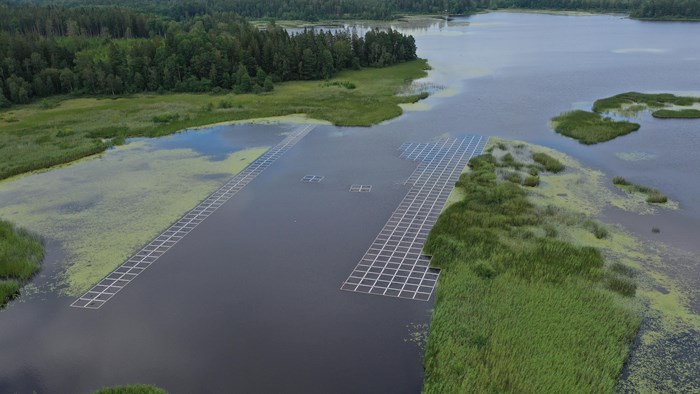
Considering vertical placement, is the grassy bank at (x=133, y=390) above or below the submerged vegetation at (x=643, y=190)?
below

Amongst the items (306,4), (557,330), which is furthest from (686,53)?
(306,4)

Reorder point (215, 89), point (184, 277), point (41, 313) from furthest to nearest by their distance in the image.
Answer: point (215, 89) < point (184, 277) < point (41, 313)

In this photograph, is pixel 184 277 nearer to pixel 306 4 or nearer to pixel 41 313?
pixel 41 313

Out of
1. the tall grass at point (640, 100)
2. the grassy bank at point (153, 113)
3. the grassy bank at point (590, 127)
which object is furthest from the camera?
the tall grass at point (640, 100)

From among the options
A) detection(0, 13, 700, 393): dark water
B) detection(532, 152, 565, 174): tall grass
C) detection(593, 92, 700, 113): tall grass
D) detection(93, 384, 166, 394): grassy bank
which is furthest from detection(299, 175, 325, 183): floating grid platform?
detection(593, 92, 700, 113): tall grass

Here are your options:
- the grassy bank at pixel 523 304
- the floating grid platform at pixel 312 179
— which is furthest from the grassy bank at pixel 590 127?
the floating grid platform at pixel 312 179

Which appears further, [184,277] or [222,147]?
[222,147]

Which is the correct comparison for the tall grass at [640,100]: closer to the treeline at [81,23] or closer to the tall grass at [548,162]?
the tall grass at [548,162]

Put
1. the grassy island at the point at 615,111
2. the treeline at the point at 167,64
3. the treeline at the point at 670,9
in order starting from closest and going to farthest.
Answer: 1. the grassy island at the point at 615,111
2. the treeline at the point at 167,64
3. the treeline at the point at 670,9
